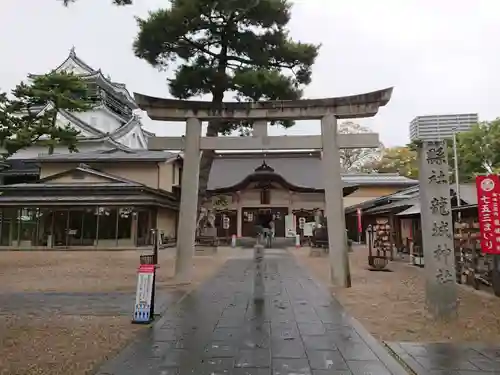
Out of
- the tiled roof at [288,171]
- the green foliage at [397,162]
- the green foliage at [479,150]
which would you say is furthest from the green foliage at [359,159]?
the green foliage at [479,150]

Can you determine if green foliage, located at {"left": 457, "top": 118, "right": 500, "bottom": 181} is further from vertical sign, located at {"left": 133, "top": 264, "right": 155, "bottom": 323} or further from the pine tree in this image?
vertical sign, located at {"left": 133, "top": 264, "right": 155, "bottom": 323}

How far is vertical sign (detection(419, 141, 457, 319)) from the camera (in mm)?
6742

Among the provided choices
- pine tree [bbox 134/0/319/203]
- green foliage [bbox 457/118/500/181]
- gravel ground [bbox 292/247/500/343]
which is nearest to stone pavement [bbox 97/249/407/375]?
gravel ground [bbox 292/247/500/343]

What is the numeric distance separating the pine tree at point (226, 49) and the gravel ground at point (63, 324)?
6329mm

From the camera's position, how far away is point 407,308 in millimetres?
7594

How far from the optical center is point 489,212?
8.16 meters

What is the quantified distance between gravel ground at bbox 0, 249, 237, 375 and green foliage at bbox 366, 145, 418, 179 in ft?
121

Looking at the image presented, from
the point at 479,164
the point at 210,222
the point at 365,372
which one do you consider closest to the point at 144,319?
the point at 365,372

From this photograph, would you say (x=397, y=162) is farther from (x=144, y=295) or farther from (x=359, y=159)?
(x=144, y=295)

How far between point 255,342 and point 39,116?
26100mm

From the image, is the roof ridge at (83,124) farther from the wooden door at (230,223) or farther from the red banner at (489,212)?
the red banner at (489,212)

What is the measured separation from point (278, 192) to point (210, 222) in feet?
24.4

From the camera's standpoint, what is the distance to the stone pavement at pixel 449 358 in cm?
427

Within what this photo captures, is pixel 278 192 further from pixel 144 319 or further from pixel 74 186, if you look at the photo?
pixel 144 319
